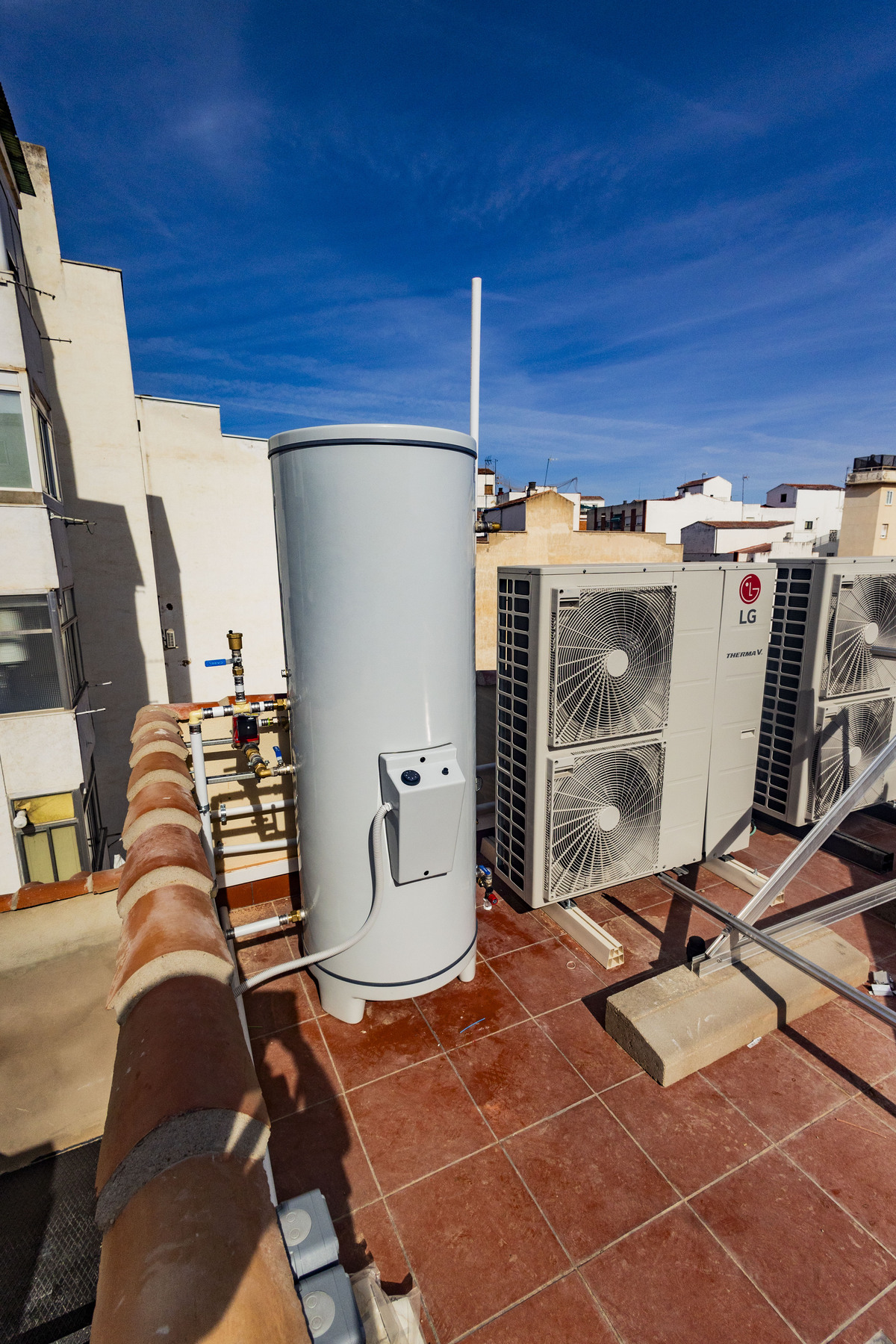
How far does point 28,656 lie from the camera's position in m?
7.61

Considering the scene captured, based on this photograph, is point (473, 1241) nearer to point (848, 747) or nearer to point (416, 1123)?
point (416, 1123)

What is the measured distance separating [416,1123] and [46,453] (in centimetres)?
991

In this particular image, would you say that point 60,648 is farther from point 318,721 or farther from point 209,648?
point 209,648

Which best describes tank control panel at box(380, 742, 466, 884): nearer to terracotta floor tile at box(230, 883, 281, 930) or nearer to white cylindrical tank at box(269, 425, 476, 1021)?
white cylindrical tank at box(269, 425, 476, 1021)

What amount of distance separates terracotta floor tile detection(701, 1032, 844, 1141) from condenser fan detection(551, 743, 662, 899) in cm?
147

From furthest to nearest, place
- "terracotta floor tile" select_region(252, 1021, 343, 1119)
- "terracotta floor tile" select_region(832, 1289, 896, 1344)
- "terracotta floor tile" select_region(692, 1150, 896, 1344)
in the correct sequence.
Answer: "terracotta floor tile" select_region(252, 1021, 343, 1119) < "terracotta floor tile" select_region(692, 1150, 896, 1344) < "terracotta floor tile" select_region(832, 1289, 896, 1344)

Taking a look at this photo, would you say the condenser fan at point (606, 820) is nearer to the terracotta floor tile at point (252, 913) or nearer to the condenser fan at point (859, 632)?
the condenser fan at point (859, 632)

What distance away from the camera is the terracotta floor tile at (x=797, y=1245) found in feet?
8.71

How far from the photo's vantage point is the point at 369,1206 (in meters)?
3.05

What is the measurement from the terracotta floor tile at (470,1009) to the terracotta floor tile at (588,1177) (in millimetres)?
774

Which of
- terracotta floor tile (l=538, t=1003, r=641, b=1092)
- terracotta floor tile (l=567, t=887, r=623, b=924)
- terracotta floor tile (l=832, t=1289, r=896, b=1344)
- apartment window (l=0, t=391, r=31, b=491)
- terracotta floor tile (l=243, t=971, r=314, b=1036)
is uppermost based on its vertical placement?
apartment window (l=0, t=391, r=31, b=491)

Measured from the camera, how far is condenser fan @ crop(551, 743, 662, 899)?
4707mm

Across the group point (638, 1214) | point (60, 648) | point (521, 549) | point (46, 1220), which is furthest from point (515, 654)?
point (521, 549)

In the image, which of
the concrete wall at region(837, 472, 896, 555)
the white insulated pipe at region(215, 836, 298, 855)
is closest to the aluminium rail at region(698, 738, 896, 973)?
the white insulated pipe at region(215, 836, 298, 855)
